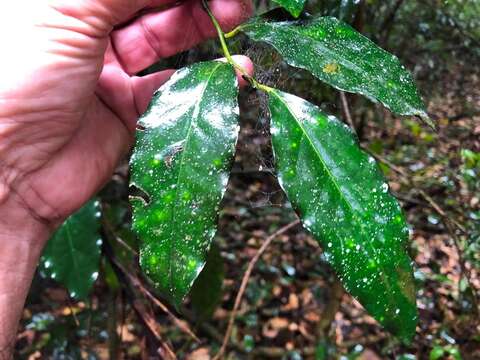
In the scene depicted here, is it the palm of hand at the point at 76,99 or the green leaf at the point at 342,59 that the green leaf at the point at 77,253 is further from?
the green leaf at the point at 342,59

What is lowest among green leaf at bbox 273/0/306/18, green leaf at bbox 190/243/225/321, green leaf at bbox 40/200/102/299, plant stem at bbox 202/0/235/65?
green leaf at bbox 190/243/225/321

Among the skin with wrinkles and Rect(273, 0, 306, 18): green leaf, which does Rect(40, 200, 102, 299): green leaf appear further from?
Rect(273, 0, 306, 18): green leaf

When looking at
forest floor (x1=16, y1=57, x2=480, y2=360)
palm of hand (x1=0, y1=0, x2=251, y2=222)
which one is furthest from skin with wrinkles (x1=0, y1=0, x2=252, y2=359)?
forest floor (x1=16, y1=57, x2=480, y2=360)

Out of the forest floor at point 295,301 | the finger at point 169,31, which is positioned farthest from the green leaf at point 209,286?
the finger at point 169,31

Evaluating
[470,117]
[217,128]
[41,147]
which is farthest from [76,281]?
[470,117]

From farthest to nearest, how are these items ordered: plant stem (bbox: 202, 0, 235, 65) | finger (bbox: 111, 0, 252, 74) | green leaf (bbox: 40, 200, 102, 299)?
1. green leaf (bbox: 40, 200, 102, 299)
2. finger (bbox: 111, 0, 252, 74)
3. plant stem (bbox: 202, 0, 235, 65)

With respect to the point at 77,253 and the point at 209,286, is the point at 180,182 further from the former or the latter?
the point at 209,286

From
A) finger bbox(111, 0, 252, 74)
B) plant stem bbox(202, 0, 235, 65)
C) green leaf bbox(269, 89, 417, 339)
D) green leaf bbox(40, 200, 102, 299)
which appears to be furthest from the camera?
green leaf bbox(40, 200, 102, 299)

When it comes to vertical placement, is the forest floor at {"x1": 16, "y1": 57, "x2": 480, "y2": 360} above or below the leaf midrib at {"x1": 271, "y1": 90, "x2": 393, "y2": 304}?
below

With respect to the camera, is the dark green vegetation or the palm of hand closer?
the dark green vegetation

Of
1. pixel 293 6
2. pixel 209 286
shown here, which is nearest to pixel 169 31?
pixel 293 6
